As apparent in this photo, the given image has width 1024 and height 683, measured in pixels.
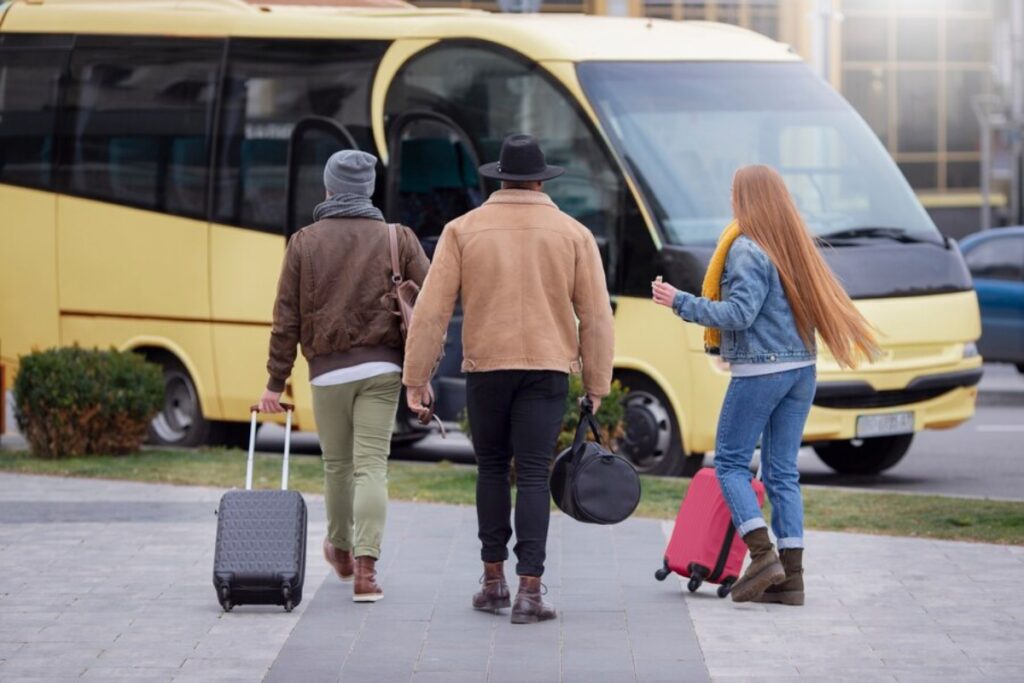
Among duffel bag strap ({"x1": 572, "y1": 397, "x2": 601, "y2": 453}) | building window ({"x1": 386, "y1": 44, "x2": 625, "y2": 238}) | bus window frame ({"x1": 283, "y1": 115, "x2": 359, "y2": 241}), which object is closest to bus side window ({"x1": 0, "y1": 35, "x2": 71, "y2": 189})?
bus window frame ({"x1": 283, "y1": 115, "x2": 359, "y2": 241})

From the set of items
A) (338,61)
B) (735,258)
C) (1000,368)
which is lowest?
(1000,368)

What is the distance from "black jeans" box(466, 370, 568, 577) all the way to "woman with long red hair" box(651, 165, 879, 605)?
66 centimetres

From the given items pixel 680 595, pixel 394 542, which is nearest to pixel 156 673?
pixel 680 595

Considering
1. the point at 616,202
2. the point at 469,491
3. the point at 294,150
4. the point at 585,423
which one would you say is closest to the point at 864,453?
the point at 616,202

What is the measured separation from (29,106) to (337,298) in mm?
8298

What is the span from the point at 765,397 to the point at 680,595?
2.92 feet

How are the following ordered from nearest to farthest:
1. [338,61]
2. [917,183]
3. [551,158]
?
[551,158], [338,61], [917,183]

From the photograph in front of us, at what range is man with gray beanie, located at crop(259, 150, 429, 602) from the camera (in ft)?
27.2

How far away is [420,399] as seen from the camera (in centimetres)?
803

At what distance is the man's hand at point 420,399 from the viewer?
7.99 m

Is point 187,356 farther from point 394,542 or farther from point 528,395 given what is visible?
point 528,395

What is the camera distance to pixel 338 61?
14.4 meters

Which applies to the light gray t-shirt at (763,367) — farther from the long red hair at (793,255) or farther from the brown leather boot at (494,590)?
the brown leather boot at (494,590)

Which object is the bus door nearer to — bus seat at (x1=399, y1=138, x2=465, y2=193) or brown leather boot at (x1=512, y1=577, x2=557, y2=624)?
bus seat at (x1=399, y1=138, x2=465, y2=193)
